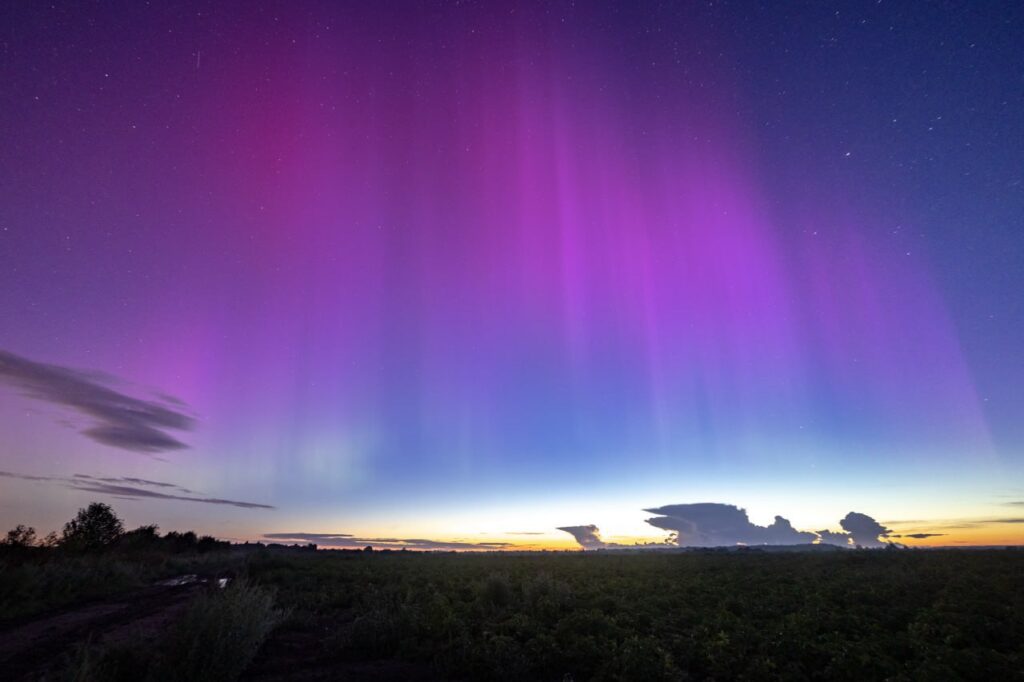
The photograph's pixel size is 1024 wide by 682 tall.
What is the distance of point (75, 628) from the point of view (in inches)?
601

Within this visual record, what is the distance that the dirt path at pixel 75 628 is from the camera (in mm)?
11195

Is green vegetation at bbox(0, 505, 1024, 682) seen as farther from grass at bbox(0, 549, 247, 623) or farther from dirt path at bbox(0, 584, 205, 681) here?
dirt path at bbox(0, 584, 205, 681)

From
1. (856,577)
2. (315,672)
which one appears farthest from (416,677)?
(856,577)

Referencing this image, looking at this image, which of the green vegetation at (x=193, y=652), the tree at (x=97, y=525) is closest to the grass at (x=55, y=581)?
the green vegetation at (x=193, y=652)

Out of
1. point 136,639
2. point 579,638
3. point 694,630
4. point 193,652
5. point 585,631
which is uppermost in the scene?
point 193,652

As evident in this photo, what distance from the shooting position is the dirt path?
11.2 metres

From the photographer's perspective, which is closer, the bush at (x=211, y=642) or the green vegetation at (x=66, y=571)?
the bush at (x=211, y=642)

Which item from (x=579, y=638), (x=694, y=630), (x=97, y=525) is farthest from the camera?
(x=97, y=525)

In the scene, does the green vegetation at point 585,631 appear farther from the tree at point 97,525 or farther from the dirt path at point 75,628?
the tree at point 97,525

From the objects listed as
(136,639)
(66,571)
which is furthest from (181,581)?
(136,639)

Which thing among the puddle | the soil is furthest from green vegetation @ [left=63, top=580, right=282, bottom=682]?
the puddle

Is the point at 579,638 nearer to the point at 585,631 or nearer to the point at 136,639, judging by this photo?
the point at 585,631

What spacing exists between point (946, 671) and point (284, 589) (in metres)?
29.1

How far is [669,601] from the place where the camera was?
66.5 feet
